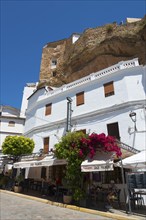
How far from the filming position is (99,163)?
32.2ft

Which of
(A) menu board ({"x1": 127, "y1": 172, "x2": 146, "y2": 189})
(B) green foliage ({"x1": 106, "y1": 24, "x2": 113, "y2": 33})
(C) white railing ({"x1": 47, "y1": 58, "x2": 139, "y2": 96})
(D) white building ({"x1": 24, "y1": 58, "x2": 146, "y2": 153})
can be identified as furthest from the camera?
(B) green foliage ({"x1": 106, "y1": 24, "x2": 113, "y2": 33})

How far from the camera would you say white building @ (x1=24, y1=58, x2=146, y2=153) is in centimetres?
1430

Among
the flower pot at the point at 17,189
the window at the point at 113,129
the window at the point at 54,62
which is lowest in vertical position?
the flower pot at the point at 17,189

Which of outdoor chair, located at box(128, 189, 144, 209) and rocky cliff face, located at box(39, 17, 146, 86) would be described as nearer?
outdoor chair, located at box(128, 189, 144, 209)

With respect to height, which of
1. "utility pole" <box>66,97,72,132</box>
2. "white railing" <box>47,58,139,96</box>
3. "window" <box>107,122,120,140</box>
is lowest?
"window" <box>107,122,120,140</box>

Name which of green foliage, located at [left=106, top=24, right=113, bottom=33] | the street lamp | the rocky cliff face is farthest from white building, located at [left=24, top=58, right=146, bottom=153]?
green foliage, located at [left=106, top=24, right=113, bottom=33]

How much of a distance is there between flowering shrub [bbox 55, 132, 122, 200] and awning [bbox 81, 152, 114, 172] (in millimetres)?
325

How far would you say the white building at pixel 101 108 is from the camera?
14.3 m

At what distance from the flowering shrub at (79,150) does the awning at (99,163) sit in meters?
0.32

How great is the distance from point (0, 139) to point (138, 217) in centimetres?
2643

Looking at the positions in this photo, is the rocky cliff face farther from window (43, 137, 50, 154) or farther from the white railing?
window (43, 137, 50, 154)

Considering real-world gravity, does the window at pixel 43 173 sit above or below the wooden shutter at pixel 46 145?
below

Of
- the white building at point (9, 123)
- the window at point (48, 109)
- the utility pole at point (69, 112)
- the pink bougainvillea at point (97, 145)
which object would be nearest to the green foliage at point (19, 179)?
the utility pole at point (69, 112)

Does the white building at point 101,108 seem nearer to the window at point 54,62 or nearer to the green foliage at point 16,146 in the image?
the green foliage at point 16,146
